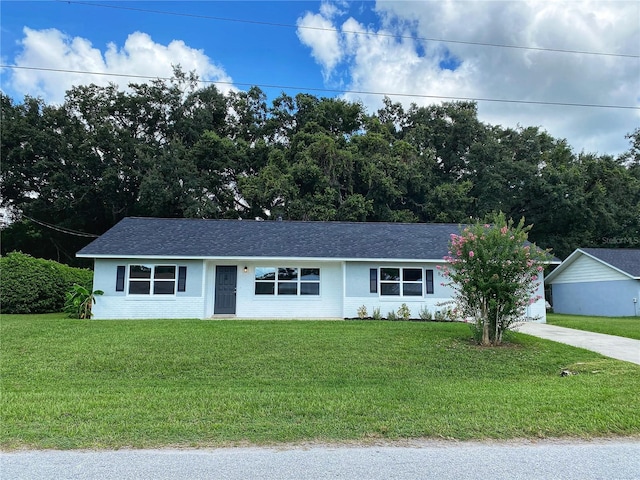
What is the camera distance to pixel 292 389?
612 centimetres

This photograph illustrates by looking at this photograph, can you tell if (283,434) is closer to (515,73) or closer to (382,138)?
(515,73)

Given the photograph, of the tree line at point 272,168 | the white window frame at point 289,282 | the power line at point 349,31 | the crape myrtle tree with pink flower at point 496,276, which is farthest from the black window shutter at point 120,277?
the tree line at point 272,168

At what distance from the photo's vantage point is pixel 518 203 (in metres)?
31.2

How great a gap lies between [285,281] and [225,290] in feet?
7.73

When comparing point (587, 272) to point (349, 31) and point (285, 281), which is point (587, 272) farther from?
point (349, 31)

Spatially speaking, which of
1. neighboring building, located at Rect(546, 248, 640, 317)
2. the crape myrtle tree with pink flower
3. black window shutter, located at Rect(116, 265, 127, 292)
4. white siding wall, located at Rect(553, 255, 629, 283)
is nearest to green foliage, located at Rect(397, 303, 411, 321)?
the crape myrtle tree with pink flower

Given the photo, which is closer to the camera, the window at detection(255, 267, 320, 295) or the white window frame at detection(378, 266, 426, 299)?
the white window frame at detection(378, 266, 426, 299)

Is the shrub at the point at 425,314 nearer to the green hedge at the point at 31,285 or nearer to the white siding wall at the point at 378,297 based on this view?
the white siding wall at the point at 378,297

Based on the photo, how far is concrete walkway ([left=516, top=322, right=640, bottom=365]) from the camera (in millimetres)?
8797

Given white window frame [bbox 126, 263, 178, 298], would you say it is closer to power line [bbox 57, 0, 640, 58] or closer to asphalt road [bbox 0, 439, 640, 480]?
power line [bbox 57, 0, 640, 58]

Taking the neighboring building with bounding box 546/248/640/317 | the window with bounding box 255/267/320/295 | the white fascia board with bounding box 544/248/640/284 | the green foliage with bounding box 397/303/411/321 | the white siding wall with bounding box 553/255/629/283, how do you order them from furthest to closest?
the white siding wall with bounding box 553/255/629/283 → the white fascia board with bounding box 544/248/640/284 → the neighboring building with bounding box 546/248/640/317 → the window with bounding box 255/267/320/295 → the green foliage with bounding box 397/303/411/321

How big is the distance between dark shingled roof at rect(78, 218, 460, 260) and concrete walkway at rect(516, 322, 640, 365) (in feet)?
14.5

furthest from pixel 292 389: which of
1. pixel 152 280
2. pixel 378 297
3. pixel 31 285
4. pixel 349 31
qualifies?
pixel 31 285

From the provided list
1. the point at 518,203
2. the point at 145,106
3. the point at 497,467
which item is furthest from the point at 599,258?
the point at 145,106
